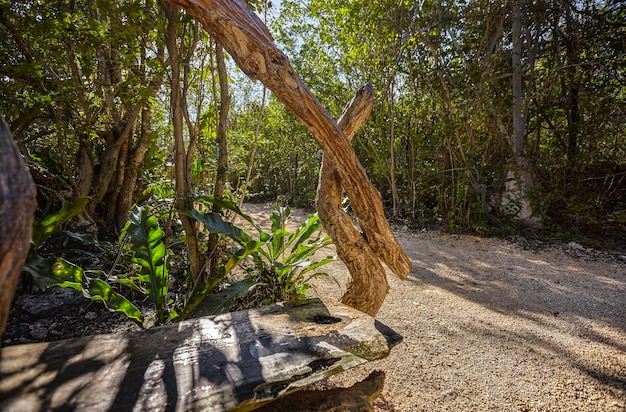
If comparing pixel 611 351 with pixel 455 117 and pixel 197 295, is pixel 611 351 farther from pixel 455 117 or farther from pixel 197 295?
pixel 455 117

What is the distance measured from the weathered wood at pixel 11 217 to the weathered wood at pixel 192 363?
425 mm

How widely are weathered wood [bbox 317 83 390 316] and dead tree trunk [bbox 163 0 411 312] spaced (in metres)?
0.05

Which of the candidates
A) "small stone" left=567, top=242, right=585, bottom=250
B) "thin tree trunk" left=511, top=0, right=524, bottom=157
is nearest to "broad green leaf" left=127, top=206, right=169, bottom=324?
"small stone" left=567, top=242, right=585, bottom=250

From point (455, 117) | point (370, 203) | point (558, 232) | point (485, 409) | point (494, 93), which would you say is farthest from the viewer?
point (494, 93)

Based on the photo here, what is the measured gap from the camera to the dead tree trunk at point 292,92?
1173 millimetres

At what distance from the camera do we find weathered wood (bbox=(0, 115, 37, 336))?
0.43 m

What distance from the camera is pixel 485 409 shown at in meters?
1.31

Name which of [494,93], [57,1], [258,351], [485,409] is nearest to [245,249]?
[258,351]

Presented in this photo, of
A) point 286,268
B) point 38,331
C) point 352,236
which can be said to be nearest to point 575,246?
point 352,236

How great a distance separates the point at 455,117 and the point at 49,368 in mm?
4859

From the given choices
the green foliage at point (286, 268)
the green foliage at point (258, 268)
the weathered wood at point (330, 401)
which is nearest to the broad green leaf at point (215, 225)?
the green foliage at point (258, 268)

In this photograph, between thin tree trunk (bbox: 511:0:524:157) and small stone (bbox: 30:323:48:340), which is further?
thin tree trunk (bbox: 511:0:524:157)

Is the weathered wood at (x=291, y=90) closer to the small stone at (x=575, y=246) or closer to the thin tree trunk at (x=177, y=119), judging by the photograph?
the thin tree trunk at (x=177, y=119)

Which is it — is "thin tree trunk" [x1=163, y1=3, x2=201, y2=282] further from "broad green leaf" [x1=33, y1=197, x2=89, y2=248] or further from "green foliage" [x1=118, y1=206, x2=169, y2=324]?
"broad green leaf" [x1=33, y1=197, x2=89, y2=248]
